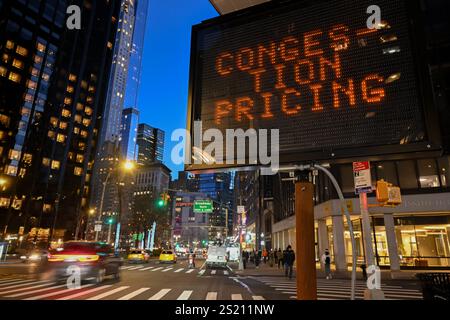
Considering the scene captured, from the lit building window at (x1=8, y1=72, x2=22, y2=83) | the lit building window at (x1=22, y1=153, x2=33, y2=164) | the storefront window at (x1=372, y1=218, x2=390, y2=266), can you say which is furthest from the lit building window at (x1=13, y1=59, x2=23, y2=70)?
the storefront window at (x1=372, y1=218, x2=390, y2=266)

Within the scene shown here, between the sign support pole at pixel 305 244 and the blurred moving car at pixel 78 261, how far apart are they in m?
12.3

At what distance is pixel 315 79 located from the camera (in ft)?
18.5

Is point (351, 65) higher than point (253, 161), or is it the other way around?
point (351, 65)

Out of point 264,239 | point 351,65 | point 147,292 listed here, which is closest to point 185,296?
point 147,292

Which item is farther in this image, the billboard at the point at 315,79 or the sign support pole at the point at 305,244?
the sign support pole at the point at 305,244

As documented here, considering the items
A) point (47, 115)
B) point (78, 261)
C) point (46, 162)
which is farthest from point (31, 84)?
point (78, 261)

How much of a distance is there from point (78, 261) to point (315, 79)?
13634mm

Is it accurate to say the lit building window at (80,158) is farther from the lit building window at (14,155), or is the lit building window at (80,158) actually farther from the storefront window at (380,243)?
the storefront window at (380,243)

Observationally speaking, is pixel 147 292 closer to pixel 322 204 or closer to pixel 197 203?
pixel 322 204

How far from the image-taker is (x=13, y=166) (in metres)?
76.4

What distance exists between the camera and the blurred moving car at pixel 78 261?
13.9 meters

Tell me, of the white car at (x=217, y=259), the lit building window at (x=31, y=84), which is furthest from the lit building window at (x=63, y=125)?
the white car at (x=217, y=259)

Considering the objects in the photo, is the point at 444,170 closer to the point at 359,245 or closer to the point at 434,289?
the point at 359,245
